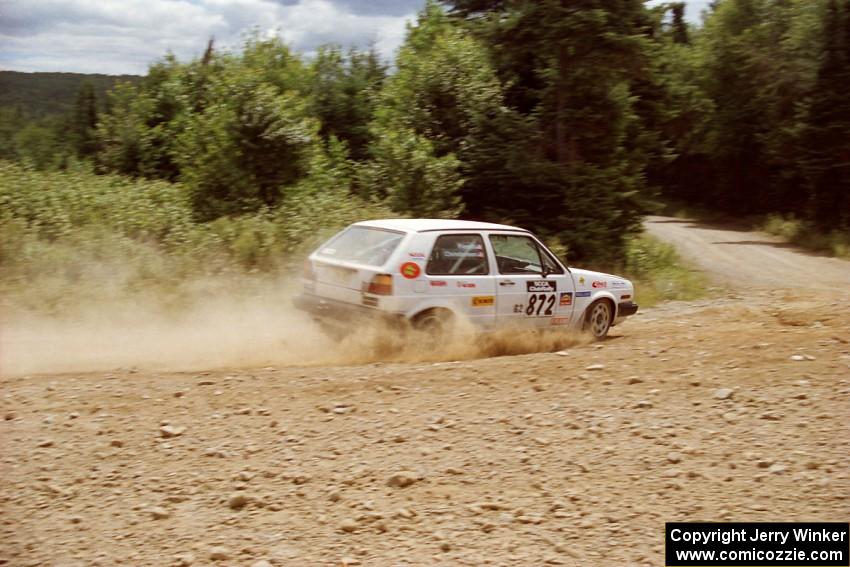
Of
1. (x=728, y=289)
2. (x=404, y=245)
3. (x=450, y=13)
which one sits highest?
(x=450, y=13)

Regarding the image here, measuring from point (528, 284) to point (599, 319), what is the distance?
145 cm

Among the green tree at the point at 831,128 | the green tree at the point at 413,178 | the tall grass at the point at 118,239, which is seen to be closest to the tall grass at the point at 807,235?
the green tree at the point at 831,128

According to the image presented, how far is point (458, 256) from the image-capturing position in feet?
29.9

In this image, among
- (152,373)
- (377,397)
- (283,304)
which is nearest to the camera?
(377,397)

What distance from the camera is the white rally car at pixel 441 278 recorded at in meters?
8.60

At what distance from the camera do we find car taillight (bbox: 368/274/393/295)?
8469 mm

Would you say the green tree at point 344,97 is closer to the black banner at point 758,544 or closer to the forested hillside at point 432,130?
the forested hillside at point 432,130

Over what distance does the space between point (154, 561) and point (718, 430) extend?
12.6ft

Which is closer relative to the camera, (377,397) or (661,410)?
(661,410)

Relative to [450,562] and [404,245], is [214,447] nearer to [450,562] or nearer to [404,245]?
[450,562]

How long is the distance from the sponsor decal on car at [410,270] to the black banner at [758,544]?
14.7 ft

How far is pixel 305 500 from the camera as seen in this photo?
493 centimetres

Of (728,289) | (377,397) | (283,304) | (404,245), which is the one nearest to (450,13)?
(728,289)

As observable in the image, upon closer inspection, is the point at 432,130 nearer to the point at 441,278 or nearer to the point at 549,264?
the point at 549,264
